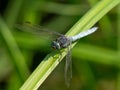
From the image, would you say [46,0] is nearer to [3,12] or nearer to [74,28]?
[3,12]

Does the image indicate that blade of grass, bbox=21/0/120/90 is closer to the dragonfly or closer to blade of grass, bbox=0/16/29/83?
the dragonfly

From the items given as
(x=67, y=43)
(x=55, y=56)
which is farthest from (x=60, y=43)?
(x=55, y=56)

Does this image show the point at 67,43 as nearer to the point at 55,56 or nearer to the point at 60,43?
the point at 60,43

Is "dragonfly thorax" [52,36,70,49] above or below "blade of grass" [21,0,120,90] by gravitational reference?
below

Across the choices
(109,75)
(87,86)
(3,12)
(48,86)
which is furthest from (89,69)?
(3,12)

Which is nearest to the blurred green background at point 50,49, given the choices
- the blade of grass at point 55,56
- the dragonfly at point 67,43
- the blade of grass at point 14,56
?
the blade of grass at point 14,56

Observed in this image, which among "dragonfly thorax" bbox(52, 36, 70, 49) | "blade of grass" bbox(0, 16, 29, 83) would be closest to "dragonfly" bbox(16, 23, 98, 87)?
"dragonfly thorax" bbox(52, 36, 70, 49)

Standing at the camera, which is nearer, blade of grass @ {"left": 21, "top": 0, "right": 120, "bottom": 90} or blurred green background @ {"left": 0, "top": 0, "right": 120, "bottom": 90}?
blade of grass @ {"left": 21, "top": 0, "right": 120, "bottom": 90}
